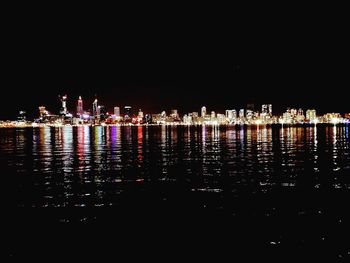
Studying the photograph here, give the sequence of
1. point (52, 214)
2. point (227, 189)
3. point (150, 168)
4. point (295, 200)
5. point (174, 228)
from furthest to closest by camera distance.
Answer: point (150, 168) → point (227, 189) → point (295, 200) → point (52, 214) → point (174, 228)

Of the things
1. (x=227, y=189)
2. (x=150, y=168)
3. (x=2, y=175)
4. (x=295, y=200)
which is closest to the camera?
(x=295, y=200)

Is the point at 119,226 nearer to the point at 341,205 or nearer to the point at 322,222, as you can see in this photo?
the point at 322,222

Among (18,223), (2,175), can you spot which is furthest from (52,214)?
(2,175)

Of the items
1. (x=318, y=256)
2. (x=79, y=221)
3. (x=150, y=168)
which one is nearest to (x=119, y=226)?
(x=79, y=221)

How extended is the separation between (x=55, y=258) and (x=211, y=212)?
622 cm

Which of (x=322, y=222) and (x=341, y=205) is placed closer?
(x=322, y=222)

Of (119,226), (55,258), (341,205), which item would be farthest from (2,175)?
(341,205)

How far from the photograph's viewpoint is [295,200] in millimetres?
17609

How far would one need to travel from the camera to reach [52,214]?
51.4 feet

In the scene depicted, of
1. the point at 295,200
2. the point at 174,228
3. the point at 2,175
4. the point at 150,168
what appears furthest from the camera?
the point at 150,168

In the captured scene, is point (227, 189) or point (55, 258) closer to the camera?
point (55, 258)

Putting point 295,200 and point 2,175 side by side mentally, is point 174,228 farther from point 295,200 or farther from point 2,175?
point 2,175

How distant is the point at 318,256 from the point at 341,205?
236 inches

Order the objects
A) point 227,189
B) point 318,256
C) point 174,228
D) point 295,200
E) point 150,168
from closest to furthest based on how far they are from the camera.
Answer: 1. point 318,256
2. point 174,228
3. point 295,200
4. point 227,189
5. point 150,168
